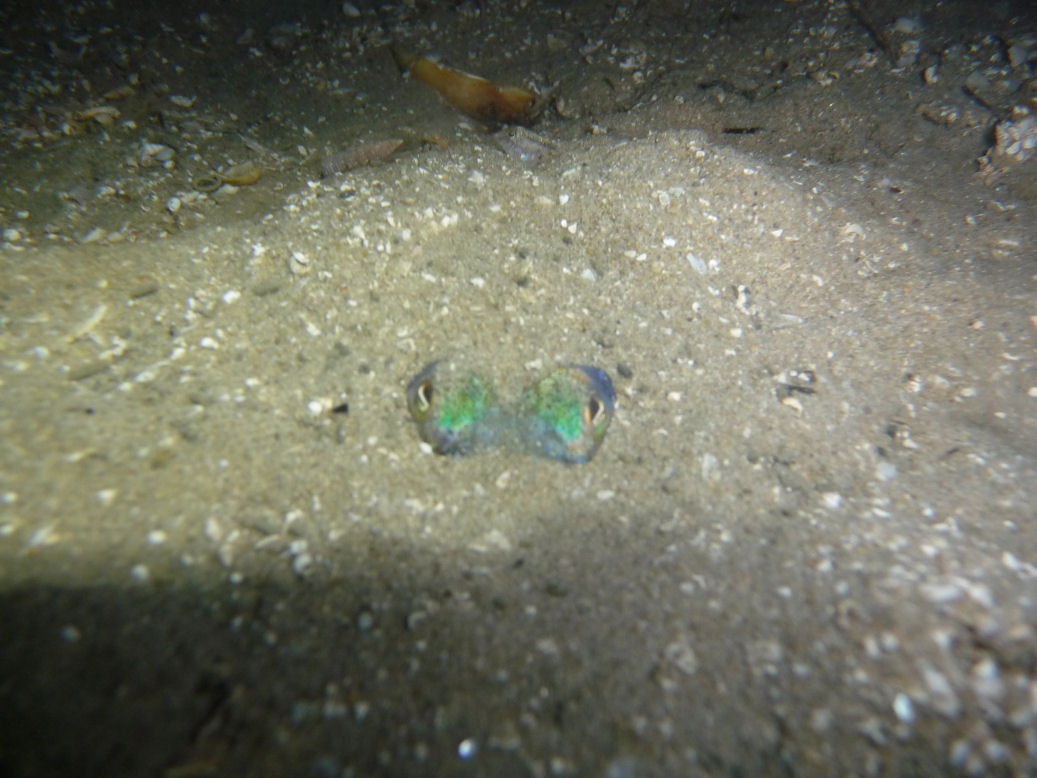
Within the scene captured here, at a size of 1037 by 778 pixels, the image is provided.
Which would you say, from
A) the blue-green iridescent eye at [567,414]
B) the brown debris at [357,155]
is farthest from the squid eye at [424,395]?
the brown debris at [357,155]

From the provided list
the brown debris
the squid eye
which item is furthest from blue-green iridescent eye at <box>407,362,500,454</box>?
the brown debris

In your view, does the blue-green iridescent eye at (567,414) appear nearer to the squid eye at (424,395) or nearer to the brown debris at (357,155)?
the squid eye at (424,395)

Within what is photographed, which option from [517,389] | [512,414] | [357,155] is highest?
[357,155]

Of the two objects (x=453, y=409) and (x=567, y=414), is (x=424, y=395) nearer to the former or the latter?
(x=453, y=409)

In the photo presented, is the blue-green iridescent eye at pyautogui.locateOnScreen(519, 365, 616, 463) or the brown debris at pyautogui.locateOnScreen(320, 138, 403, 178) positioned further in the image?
the brown debris at pyautogui.locateOnScreen(320, 138, 403, 178)

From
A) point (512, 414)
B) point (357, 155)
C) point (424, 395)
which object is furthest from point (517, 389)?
point (357, 155)

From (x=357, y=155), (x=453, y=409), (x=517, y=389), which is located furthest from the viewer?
(x=357, y=155)

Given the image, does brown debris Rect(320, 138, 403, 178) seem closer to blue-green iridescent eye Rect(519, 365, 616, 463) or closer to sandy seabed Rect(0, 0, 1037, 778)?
sandy seabed Rect(0, 0, 1037, 778)

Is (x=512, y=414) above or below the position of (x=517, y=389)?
below
